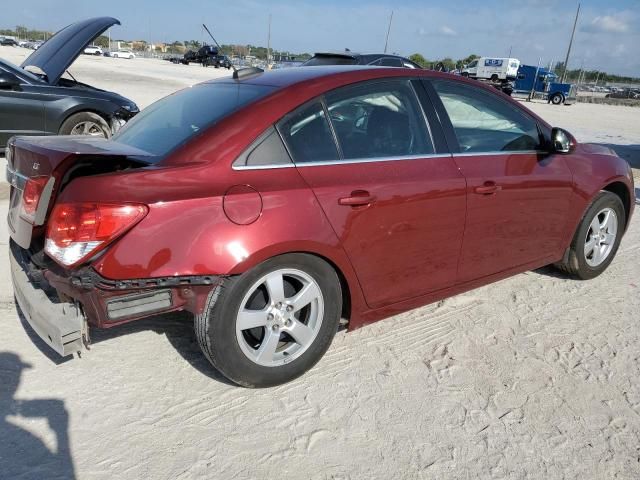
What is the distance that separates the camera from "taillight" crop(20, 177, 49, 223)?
2615mm

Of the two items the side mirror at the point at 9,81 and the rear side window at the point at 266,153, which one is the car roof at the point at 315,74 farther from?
the side mirror at the point at 9,81

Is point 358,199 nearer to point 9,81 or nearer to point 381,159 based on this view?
point 381,159

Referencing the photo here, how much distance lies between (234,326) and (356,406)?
75 cm

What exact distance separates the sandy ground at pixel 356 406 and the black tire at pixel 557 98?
122 feet

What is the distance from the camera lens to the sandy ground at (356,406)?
2385 mm

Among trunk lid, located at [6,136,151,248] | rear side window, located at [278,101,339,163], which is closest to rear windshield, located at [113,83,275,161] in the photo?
trunk lid, located at [6,136,151,248]

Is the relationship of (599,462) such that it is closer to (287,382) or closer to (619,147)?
(287,382)

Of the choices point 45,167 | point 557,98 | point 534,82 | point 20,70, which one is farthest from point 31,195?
point 534,82

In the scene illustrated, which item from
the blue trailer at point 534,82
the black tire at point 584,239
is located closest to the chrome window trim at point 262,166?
the black tire at point 584,239

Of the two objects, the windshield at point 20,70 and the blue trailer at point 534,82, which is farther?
the blue trailer at point 534,82

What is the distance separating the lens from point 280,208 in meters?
2.63

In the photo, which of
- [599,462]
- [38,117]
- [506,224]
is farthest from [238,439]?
[38,117]

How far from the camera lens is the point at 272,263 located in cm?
266

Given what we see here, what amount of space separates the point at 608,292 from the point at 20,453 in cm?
414
